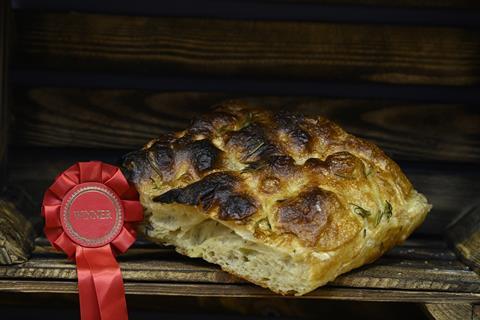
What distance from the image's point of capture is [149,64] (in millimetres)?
2217

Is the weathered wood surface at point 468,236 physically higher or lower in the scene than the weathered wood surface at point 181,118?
lower

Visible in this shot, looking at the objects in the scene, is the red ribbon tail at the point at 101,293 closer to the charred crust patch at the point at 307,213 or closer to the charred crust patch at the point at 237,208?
the charred crust patch at the point at 237,208

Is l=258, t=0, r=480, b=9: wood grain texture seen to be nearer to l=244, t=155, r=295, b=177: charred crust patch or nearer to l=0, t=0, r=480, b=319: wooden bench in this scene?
l=0, t=0, r=480, b=319: wooden bench

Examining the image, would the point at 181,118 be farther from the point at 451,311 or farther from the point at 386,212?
the point at 451,311

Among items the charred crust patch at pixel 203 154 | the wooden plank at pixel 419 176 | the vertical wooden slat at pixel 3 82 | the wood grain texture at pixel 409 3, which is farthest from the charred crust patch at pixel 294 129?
the vertical wooden slat at pixel 3 82

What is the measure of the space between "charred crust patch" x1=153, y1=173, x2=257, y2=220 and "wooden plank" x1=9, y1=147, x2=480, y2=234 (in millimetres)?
594

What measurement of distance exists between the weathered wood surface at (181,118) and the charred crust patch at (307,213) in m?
0.59

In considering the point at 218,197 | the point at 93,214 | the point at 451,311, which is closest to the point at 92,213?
the point at 93,214

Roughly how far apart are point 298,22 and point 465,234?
2.32 ft

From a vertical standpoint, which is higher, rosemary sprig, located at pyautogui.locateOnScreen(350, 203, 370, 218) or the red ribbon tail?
rosemary sprig, located at pyautogui.locateOnScreen(350, 203, 370, 218)

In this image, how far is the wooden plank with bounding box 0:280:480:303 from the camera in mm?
1697

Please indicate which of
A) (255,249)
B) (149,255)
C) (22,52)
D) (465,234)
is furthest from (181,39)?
(465,234)

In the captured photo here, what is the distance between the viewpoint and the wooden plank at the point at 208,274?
1.72 metres

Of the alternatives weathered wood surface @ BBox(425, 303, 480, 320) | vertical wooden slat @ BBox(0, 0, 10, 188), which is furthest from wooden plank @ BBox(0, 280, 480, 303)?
vertical wooden slat @ BBox(0, 0, 10, 188)
